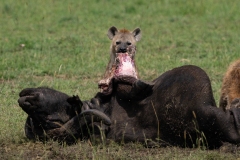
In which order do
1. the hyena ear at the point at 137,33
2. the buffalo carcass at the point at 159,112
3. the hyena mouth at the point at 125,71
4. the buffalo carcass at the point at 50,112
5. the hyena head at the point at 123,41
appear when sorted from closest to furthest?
the buffalo carcass at the point at 159,112 → the buffalo carcass at the point at 50,112 → the hyena mouth at the point at 125,71 → the hyena head at the point at 123,41 → the hyena ear at the point at 137,33

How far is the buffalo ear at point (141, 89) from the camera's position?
4.64 m

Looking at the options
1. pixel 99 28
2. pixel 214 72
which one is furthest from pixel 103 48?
pixel 214 72

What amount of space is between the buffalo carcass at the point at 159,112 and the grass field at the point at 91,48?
10 cm

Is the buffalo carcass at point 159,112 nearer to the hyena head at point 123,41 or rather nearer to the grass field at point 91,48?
the grass field at point 91,48

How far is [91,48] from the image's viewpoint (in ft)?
32.7

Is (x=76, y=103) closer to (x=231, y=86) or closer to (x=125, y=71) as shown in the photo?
(x=125, y=71)

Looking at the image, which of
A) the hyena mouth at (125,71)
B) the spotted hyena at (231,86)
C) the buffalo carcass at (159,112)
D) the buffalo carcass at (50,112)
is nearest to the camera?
the buffalo carcass at (159,112)

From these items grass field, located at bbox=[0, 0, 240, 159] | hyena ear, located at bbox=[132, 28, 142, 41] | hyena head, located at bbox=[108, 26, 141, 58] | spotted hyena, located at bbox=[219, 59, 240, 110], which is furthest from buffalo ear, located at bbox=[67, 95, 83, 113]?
hyena ear, located at bbox=[132, 28, 142, 41]

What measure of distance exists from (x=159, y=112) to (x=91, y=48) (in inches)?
215

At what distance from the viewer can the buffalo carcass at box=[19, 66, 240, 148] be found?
4406 mm

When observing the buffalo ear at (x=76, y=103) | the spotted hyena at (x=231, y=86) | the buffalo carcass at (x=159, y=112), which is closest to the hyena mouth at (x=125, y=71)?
the buffalo carcass at (x=159, y=112)

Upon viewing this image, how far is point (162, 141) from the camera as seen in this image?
463 centimetres

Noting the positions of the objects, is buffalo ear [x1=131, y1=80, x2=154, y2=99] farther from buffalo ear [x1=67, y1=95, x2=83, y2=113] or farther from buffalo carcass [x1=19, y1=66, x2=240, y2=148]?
buffalo ear [x1=67, y1=95, x2=83, y2=113]

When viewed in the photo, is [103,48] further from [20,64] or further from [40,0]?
[40,0]
